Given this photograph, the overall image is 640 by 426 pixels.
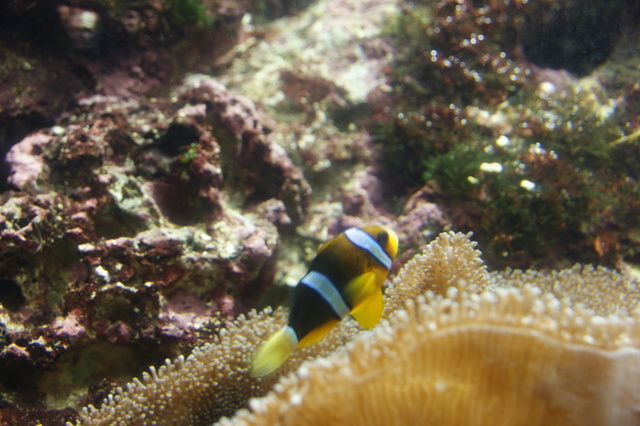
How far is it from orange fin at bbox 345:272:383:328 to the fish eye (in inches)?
8.6

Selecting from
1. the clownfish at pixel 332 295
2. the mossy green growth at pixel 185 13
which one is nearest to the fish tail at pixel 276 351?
the clownfish at pixel 332 295

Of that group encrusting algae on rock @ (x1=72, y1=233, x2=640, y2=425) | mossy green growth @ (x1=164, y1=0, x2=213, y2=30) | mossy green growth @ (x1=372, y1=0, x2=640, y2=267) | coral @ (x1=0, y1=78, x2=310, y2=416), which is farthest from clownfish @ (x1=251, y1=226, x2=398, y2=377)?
mossy green growth @ (x1=164, y1=0, x2=213, y2=30)

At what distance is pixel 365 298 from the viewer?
214 centimetres

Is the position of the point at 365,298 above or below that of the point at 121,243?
above

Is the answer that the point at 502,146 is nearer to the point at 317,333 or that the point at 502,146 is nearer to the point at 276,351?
the point at 317,333

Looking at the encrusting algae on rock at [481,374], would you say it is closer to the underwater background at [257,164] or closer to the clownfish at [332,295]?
the underwater background at [257,164]

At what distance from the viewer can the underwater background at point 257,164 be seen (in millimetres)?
3051

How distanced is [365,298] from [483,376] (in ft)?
2.72

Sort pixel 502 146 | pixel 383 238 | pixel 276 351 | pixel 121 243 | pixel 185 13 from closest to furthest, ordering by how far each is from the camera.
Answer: pixel 276 351 < pixel 383 238 < pixel 121 243 < pixel 185 13 < pixel 502 146

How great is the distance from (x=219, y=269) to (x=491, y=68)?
16.8ft

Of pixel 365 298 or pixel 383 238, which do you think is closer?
pixel 365 298

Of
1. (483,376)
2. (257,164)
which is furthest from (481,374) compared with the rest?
(257,164)

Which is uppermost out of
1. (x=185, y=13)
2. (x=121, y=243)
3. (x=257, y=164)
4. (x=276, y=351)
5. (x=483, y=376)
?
(x=185, y=13)

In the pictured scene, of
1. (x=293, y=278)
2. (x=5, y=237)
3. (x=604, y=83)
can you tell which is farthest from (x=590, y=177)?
(x=5, y=237)
